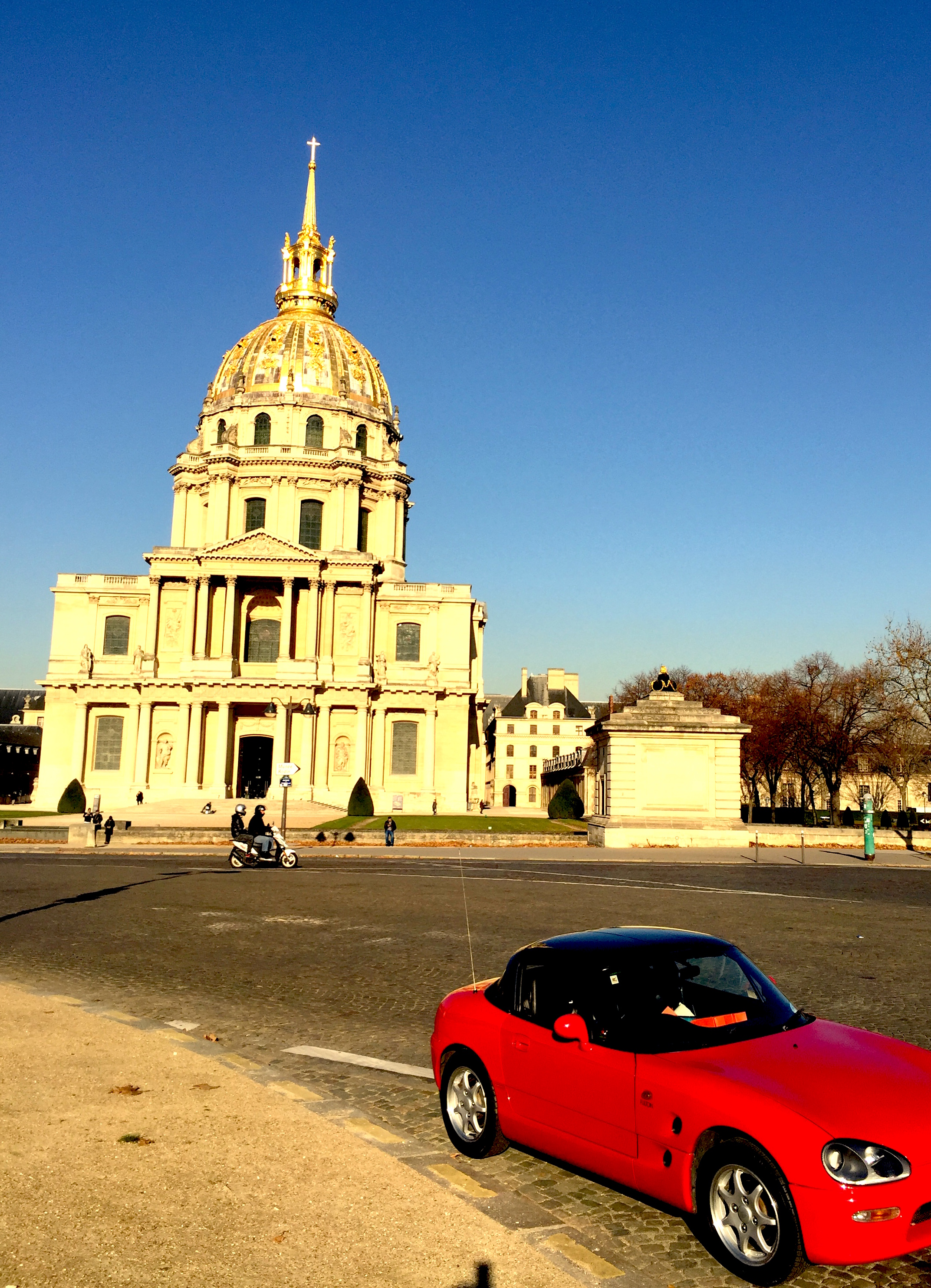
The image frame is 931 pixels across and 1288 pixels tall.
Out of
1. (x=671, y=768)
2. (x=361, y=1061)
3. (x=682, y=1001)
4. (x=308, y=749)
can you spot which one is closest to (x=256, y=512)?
(x=308, y=749)

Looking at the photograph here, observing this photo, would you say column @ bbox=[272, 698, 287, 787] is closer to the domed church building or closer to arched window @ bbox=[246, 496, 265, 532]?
the domed church building

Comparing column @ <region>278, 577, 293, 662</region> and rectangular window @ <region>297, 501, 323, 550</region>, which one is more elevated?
rectangular window @ <region>297, 501, 323, 550</region>

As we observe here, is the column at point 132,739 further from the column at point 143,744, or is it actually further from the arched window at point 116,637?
the arched window at point 116,637

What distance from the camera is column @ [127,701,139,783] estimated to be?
61.5 meters

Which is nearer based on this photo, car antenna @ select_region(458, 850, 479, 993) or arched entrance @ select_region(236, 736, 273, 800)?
car antenna @ select_region(458, 850, 479, 993)

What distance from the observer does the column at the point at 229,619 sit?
2422 inches

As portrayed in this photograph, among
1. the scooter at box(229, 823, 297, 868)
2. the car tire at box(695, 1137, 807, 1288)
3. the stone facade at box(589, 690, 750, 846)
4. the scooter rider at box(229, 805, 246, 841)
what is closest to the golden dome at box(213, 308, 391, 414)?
the stone facade at box(589, 690, 750, 846)

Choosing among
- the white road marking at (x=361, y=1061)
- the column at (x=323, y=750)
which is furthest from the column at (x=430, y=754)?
the white road marking at (x=361, y=1061)

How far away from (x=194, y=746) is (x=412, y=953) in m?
48.9

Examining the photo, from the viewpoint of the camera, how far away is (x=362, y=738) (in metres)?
60.8

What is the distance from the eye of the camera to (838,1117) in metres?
4.51

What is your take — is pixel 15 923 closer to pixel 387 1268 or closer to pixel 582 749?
pixel 387 1268

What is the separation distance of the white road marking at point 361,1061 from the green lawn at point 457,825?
29669 millimetres

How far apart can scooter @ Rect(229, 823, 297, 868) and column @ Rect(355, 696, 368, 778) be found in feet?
105
